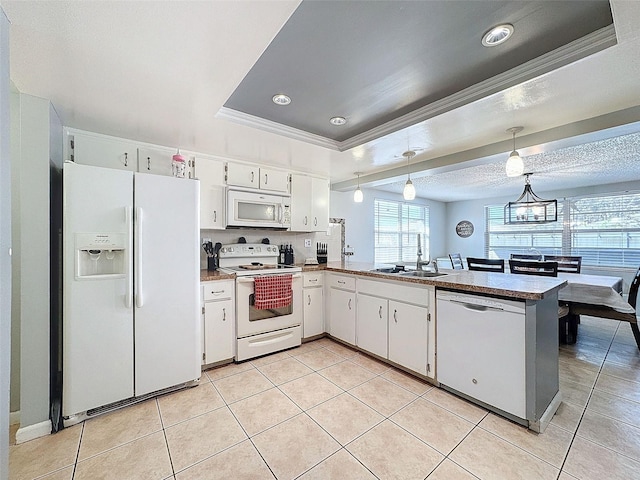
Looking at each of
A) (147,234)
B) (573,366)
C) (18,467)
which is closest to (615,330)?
(573,366)

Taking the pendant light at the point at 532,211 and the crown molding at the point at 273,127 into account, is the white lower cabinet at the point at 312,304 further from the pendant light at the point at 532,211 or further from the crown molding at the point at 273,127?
the pendant light at the point at 532,211

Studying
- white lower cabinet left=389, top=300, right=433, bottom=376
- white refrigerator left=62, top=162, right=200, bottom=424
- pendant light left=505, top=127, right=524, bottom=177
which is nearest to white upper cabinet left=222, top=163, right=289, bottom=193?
white refrigerator left=62, top=162, right=200, bottom=424

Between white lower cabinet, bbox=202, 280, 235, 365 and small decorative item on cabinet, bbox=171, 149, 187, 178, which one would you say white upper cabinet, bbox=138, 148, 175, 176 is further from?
white lower cabinet, bbox=202, 280, 235, 365

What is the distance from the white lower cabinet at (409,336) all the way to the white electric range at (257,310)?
3.63 feet

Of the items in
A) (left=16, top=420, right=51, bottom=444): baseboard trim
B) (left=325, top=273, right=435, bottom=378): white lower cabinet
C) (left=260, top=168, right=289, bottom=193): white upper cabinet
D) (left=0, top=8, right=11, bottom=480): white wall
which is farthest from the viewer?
(left=260, top=168, right=289, bottom=193): white upper cabinet

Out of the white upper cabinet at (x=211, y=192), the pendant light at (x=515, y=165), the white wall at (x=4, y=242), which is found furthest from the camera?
the white upper cabinet at (x=211, y=192)

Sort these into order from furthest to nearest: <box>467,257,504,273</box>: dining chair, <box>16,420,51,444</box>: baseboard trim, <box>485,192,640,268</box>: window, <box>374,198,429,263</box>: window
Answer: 1. <box>374,198,429,263</box>: window
2. <box>485,192,640,268</box>: window
3. <box>467,257,504,273</box>: dining chair
4. <box>16,420,51,444</box>: baseboard trim

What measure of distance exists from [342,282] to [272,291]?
2.72ft

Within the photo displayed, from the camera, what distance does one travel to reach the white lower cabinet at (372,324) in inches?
105

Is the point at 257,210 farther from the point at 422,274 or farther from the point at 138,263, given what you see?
the point at 422,274

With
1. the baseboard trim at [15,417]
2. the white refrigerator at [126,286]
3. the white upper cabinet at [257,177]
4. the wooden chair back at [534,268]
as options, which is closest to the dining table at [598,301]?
the wooden chair back at [534,268]

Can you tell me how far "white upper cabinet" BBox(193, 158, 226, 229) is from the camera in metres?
2.92

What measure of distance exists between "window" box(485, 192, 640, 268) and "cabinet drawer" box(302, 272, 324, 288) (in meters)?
5.40

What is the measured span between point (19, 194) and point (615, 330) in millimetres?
6458
